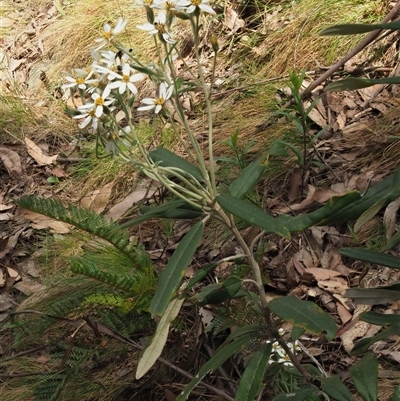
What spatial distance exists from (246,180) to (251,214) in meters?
0.27

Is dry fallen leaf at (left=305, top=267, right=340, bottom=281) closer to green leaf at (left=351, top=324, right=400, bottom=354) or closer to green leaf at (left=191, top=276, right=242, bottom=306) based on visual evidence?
green leaf at (left=351, top=324, right=400, bottom=354)

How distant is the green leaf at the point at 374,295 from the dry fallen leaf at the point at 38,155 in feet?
8.62

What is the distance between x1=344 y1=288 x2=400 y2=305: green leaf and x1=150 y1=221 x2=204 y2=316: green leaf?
1.44 ft

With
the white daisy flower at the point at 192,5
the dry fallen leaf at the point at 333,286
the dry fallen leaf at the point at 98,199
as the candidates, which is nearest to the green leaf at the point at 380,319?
the white daisy flower at the point at 192,5

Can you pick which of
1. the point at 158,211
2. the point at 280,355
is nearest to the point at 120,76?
the point at 158,211

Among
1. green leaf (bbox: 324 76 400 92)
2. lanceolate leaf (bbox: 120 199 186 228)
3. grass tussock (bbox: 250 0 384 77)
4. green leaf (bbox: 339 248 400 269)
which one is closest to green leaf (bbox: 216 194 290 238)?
lanceolate leaf (bbox: 120 199 186 228)

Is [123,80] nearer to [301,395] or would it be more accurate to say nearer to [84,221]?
[301,395]

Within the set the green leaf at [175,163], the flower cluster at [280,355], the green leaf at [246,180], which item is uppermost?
the green leaf at [175,163]

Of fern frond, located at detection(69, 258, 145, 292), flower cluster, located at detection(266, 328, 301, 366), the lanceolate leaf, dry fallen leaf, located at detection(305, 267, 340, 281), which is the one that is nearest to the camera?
the lanceolate leaf

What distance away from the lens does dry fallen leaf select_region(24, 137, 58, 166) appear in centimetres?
387

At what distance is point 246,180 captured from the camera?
1.70 metres

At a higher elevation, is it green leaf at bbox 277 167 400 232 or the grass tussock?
green leaf at bbox 277 167 400 232

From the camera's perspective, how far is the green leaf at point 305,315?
54.4 inches

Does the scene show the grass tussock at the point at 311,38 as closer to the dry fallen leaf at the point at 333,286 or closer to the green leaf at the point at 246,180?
the dry fallen leaf at the point at 333,286
